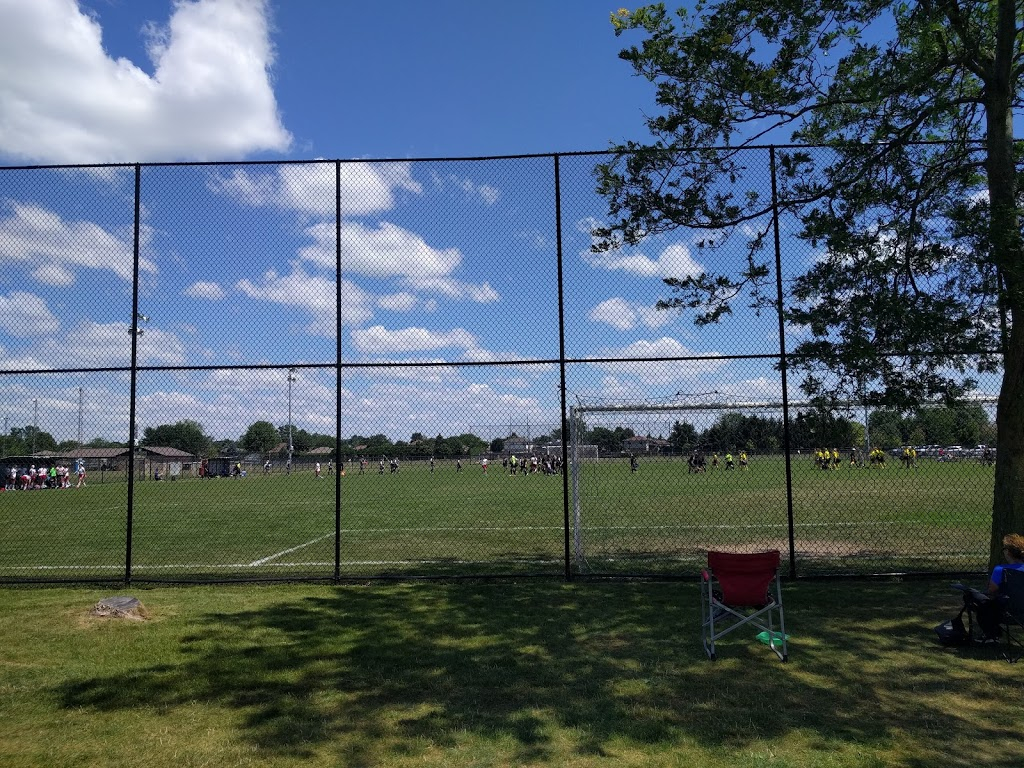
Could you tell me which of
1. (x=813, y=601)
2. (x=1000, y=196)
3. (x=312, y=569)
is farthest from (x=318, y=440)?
(x=1000, y=196)

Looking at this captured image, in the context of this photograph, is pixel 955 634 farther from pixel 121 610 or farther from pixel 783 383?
pixel 121 610

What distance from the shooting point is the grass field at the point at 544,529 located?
962 centimetres

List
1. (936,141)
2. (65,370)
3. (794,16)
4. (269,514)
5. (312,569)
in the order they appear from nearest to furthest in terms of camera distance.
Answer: (794,16)
(936,141)
(65,370)
(312,569)
(269,514)

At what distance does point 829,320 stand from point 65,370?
29.5ft

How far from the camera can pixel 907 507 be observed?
1566 centimetres

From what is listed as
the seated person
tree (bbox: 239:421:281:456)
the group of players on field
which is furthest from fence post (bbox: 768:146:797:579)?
tree (bbox: 239:421:281:456)

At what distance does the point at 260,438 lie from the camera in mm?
9984

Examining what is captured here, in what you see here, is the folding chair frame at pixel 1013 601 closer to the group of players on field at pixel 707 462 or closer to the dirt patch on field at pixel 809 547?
the group of players on field at pixel 707 462

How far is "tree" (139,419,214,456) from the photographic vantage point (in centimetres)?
911

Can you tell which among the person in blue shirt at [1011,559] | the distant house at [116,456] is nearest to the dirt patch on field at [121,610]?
the distant house at [116,456]

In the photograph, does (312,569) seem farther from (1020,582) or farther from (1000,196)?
(1000,196)

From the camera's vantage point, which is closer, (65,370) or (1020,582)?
(1020,582)

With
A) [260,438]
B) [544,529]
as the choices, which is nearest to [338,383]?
[260,438]

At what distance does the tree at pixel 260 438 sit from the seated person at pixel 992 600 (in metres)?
7.98
